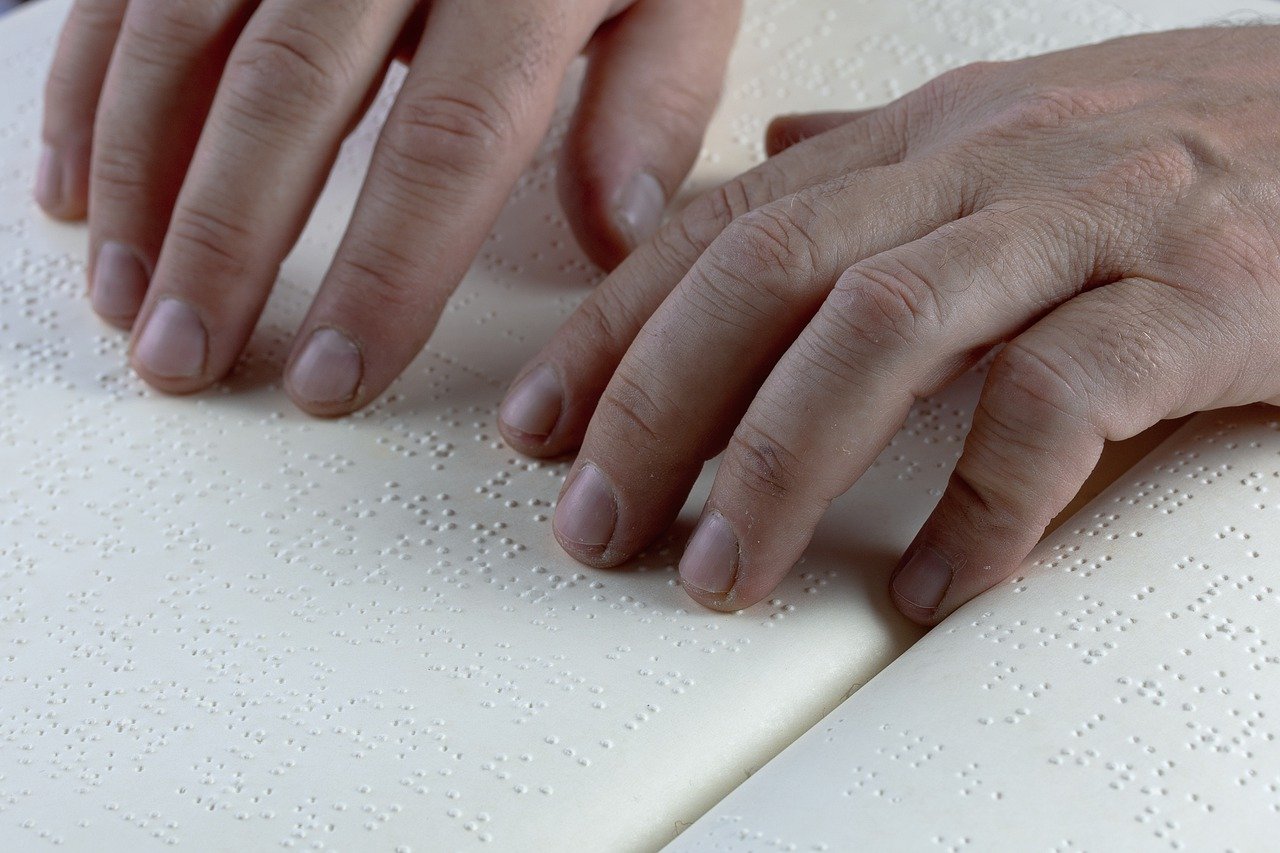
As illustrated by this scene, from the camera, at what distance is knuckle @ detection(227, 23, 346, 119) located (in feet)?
1.99

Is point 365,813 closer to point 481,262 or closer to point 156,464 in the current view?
point 156,464

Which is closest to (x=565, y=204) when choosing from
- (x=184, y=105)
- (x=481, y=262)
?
(x=481, y=262)

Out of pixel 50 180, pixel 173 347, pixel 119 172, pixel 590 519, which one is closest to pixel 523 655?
pixel 590 519

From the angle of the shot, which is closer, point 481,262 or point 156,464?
point 156,464

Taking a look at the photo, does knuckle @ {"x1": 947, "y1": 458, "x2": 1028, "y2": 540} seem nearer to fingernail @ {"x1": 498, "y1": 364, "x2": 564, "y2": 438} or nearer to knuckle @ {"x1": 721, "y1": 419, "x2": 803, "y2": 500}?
knuckle @ {"x1": 721, "y1": 419, "x2": 803, "y2": 500}

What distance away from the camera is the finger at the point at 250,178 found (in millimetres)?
608

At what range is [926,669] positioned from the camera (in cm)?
44

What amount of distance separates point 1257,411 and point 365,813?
41 centimetres

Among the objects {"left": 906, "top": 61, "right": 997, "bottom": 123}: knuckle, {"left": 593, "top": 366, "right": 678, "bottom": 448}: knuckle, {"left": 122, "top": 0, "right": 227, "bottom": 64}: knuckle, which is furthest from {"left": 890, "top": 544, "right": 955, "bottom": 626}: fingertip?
{"left": 122, "top": 0, "right": 227, "bottom": 64}: knuckle

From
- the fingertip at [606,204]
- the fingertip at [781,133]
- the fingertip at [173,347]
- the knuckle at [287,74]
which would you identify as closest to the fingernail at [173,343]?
the fingertip at [173,347]

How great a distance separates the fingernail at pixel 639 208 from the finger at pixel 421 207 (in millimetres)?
71

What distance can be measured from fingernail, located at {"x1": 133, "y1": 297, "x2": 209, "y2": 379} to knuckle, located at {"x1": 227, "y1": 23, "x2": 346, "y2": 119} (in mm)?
110

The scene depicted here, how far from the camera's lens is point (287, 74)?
0.61 meters

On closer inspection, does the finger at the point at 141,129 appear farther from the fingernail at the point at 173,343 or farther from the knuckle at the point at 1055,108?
the knuckle at the point at 1055,108
